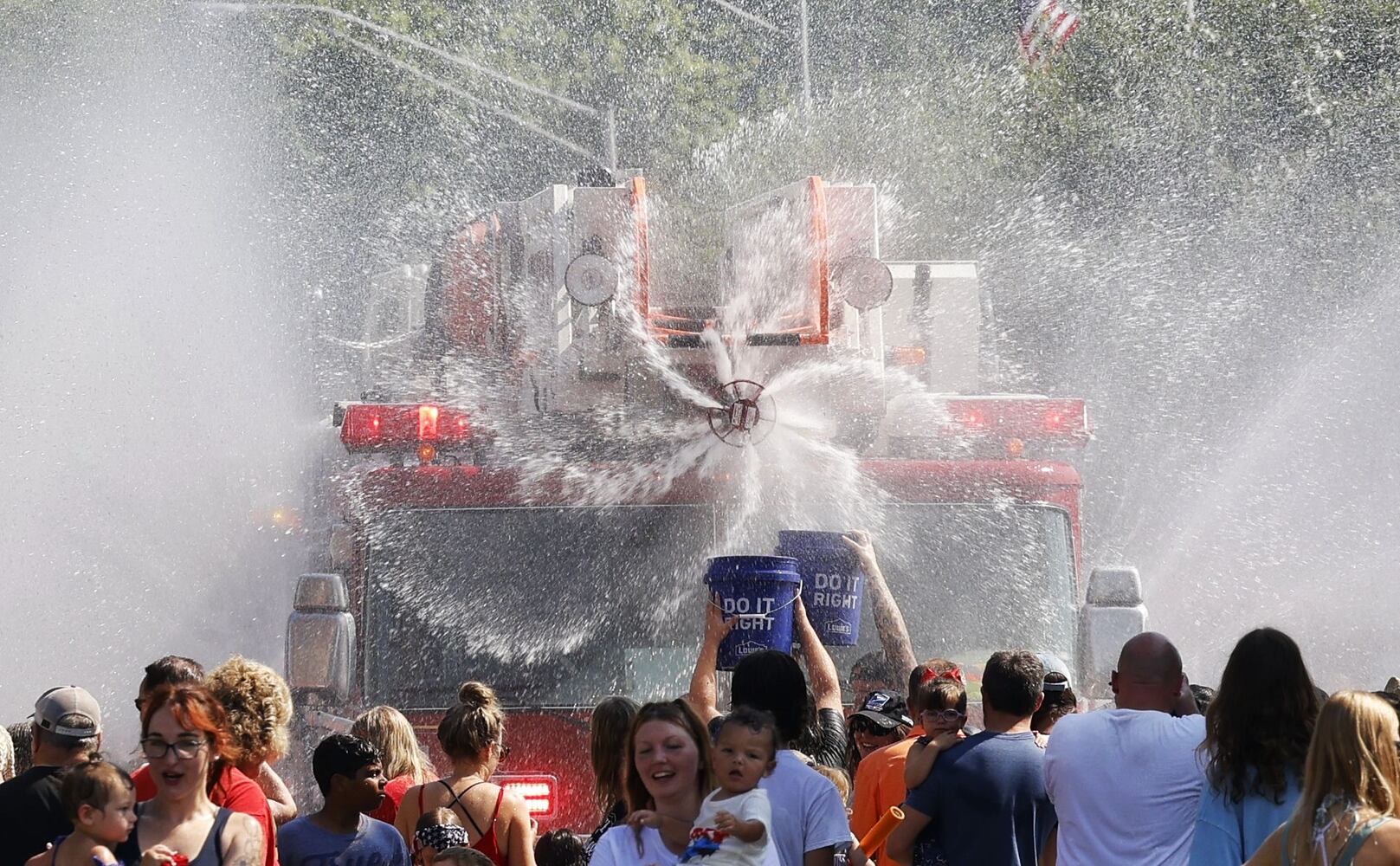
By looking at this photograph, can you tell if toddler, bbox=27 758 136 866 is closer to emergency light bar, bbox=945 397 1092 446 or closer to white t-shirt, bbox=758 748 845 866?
white t-shirt, bbox=758 748 845 866

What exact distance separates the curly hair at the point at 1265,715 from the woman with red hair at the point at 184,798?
2.34m

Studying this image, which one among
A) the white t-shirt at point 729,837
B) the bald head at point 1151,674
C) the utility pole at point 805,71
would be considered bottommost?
the white t-shirt at point 729,837

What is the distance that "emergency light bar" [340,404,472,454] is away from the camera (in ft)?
27.8

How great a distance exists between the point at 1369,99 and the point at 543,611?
1533 centimetres

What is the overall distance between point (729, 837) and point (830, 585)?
3.65 m

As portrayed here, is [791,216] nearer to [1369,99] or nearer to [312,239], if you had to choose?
[1369,99]

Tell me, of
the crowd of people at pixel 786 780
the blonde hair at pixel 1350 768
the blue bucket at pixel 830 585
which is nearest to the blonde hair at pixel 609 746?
the crowd of people at pixel 786 780

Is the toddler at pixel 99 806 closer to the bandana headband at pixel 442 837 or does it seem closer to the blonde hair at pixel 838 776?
the bandana headband at pixel 442 837

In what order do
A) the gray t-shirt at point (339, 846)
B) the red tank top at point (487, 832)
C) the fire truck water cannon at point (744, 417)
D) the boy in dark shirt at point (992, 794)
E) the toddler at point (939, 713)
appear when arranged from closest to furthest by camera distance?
1. the gray t-shirt at point (339, 846)
2. the boy in dark shirt at point (992, 794)
3. the toddler at point (939, 713)
4. the red tank top at point (487, 832)
5. the fire truck water cannon at point (744, 417)

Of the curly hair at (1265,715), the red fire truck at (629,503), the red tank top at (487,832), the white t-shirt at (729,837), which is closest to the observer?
the white t-shirt at (729,837)

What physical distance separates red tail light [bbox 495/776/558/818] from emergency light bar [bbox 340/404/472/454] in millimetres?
1564

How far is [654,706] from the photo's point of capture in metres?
4.27

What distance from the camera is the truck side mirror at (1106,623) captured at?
Answer: 7758mm

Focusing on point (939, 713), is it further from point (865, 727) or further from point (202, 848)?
point (202, 848)
